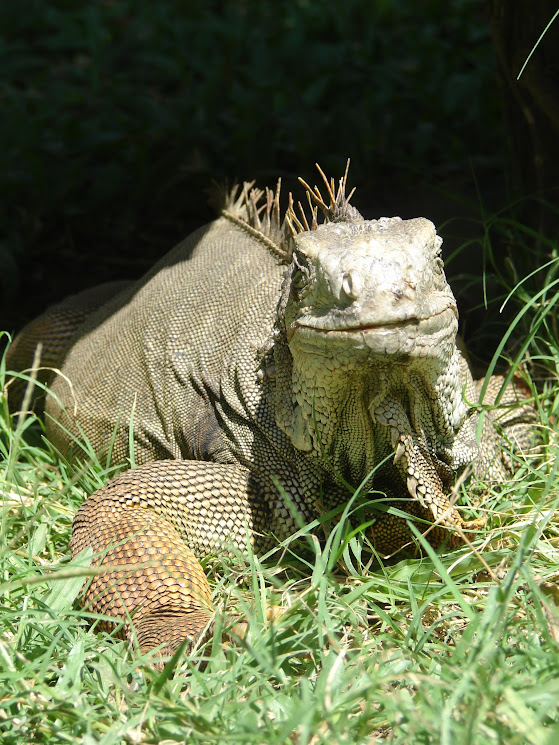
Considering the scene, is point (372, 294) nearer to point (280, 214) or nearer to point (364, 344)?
point (364, 344)

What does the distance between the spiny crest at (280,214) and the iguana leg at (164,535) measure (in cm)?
106

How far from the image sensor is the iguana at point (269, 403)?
289cm

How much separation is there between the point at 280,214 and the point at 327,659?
237cm

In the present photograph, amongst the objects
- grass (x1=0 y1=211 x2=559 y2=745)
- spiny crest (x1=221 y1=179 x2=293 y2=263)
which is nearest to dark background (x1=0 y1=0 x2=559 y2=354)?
→ spiny crest (x1=221 y1=179 x2=293 y2=263)

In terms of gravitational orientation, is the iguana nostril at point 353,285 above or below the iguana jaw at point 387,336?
above

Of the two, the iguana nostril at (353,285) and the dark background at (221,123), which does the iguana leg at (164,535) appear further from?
the dark background at (221,123)

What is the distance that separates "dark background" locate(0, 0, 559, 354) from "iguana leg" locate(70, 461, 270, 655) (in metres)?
2.17

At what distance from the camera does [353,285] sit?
279 cm

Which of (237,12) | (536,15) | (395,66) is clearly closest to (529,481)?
(536,15)

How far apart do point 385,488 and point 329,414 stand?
46cm

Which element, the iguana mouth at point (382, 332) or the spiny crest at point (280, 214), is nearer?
the iguana mouth at point (382, 332)

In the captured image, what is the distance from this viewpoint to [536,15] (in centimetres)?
460

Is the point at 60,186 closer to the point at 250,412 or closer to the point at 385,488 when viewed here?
the point at 250,412

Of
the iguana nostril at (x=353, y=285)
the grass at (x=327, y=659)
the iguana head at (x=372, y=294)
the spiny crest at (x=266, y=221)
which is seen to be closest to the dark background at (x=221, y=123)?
the spiny crest at (x=266, y=221)
